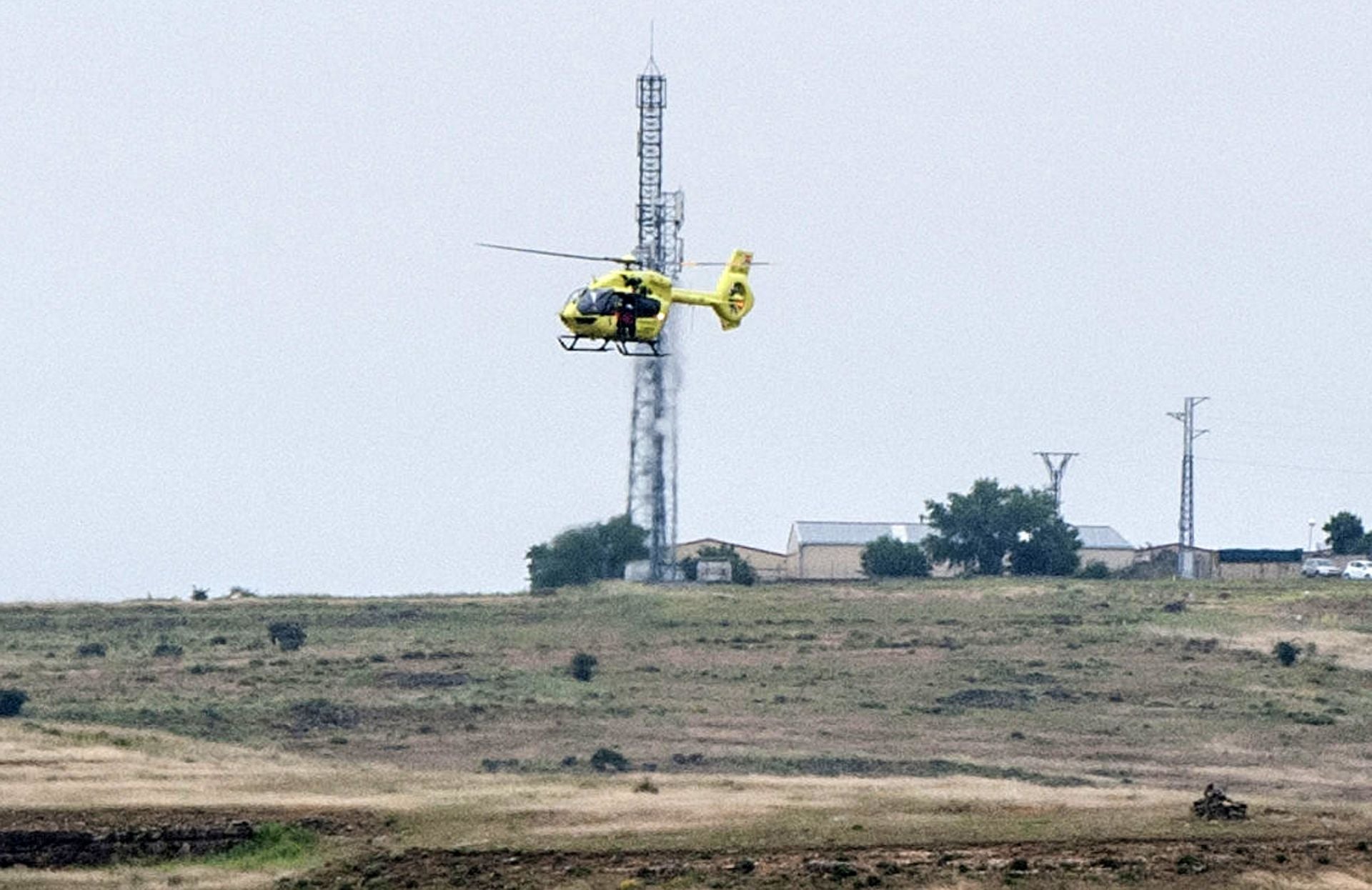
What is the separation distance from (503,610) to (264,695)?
70.0ft

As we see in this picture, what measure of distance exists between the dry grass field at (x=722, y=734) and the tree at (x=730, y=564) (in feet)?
14.2

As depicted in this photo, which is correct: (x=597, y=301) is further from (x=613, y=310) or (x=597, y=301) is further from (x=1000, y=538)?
(x=1000, y=538)

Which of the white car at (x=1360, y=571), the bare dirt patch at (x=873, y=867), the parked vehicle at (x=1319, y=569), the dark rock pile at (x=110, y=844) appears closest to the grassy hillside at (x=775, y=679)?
the white car at (x=1360, y=571)

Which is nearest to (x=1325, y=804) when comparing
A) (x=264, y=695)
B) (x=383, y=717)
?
(x=383, y=717)

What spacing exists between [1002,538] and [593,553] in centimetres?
2338

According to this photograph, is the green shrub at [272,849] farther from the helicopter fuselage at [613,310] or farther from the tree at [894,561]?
the tree at [894,561]

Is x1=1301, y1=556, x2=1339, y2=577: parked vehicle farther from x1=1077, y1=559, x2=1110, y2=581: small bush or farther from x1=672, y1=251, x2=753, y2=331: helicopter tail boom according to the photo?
x1=672, y1=251, x2=753, y2=331: helicopter tail boom

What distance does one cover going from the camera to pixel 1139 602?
107 m

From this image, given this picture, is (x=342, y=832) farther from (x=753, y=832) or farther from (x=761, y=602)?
(x=761, y=602)

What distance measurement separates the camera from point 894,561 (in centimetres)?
12512

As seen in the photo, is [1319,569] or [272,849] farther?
[1319,569]

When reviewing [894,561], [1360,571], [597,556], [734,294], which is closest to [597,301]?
[734,294]

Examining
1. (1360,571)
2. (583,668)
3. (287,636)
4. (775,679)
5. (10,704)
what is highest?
(1360,571)

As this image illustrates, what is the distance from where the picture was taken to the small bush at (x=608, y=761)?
227ft
